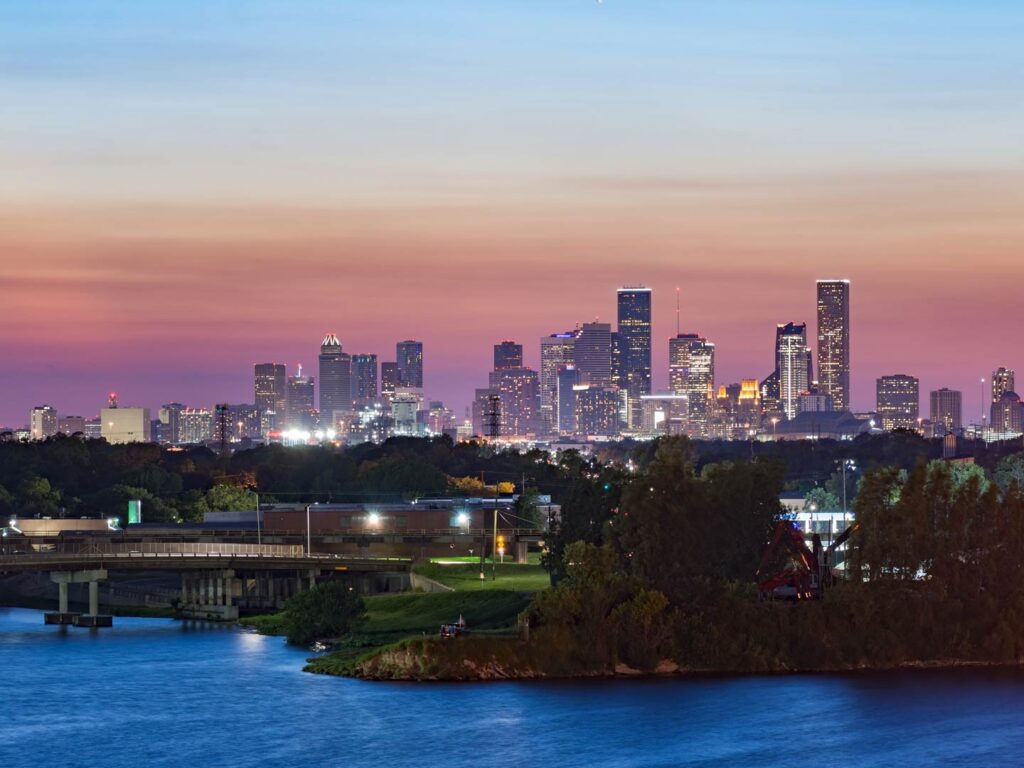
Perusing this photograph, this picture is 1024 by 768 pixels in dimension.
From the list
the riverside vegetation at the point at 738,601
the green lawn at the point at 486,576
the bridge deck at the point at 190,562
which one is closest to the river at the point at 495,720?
the riverside vegetation at the point at 738,601

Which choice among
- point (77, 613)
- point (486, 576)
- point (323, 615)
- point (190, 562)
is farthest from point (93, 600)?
point (486, 576)

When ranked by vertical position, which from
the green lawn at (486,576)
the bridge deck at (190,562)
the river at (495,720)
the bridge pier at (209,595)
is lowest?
the river at (495,720)

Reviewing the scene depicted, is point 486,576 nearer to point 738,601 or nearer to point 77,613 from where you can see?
point 77,613

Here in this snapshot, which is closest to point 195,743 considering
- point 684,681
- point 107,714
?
point 107,714

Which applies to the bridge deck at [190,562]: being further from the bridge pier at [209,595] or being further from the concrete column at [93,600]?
the bridge pier at [209,595]

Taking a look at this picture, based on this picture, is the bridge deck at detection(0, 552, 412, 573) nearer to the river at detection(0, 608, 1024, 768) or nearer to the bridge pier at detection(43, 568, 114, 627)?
the bridge pier at detection(43, 568, 114, 627)

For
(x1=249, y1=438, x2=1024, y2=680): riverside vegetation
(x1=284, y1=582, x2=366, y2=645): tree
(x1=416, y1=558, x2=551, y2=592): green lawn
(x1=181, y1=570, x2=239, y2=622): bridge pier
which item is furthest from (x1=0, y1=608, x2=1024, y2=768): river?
(x1=181, y1=570, x2=239, y2=622): bridge pier
